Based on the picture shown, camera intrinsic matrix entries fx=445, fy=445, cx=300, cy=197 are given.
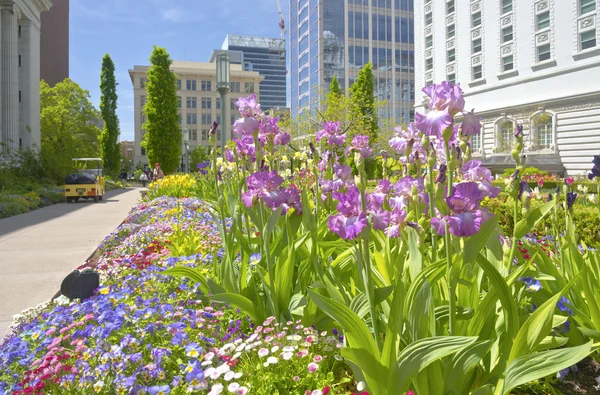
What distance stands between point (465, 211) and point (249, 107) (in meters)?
1.75

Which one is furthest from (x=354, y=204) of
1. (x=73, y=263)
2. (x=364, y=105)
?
(x=364, y=105)

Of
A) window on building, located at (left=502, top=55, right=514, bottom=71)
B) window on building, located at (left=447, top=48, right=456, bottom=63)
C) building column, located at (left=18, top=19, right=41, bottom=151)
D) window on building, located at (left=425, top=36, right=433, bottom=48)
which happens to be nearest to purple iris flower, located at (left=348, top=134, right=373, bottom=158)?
building column, located at (left=18, top=19, right=41, bottom=151)

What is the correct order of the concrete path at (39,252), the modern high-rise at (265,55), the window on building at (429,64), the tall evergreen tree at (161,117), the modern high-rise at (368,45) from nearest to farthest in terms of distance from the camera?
the concrete path at (39,252) < the tall evergreen tree at (161,117) < the window on building at (429,64) < the modern high-rise at (368,45) < the modern high-rise at (265,55)

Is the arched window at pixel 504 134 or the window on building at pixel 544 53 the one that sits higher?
the window on building at pixel 544 53

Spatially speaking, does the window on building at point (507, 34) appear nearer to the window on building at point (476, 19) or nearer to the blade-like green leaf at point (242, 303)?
the window on building at point (476, 19)

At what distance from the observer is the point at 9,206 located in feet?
46.9

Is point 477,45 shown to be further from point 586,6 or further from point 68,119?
point 68,119

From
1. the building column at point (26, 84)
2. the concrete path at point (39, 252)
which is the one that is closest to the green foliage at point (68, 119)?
the building column at point (26, 84)

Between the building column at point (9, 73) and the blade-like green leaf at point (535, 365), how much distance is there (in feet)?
89.8

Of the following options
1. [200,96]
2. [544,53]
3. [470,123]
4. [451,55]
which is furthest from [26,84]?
[200,96]

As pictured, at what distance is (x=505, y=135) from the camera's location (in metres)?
31.2

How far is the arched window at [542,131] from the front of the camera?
28.4 metres

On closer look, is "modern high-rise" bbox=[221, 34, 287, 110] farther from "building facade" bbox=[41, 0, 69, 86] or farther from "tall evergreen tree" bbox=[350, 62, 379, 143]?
"tall evergreen tree" bbox=[350, 62, 379, 143]

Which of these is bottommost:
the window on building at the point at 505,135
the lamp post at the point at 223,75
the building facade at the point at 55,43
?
the lamp post at the point at 223,75
